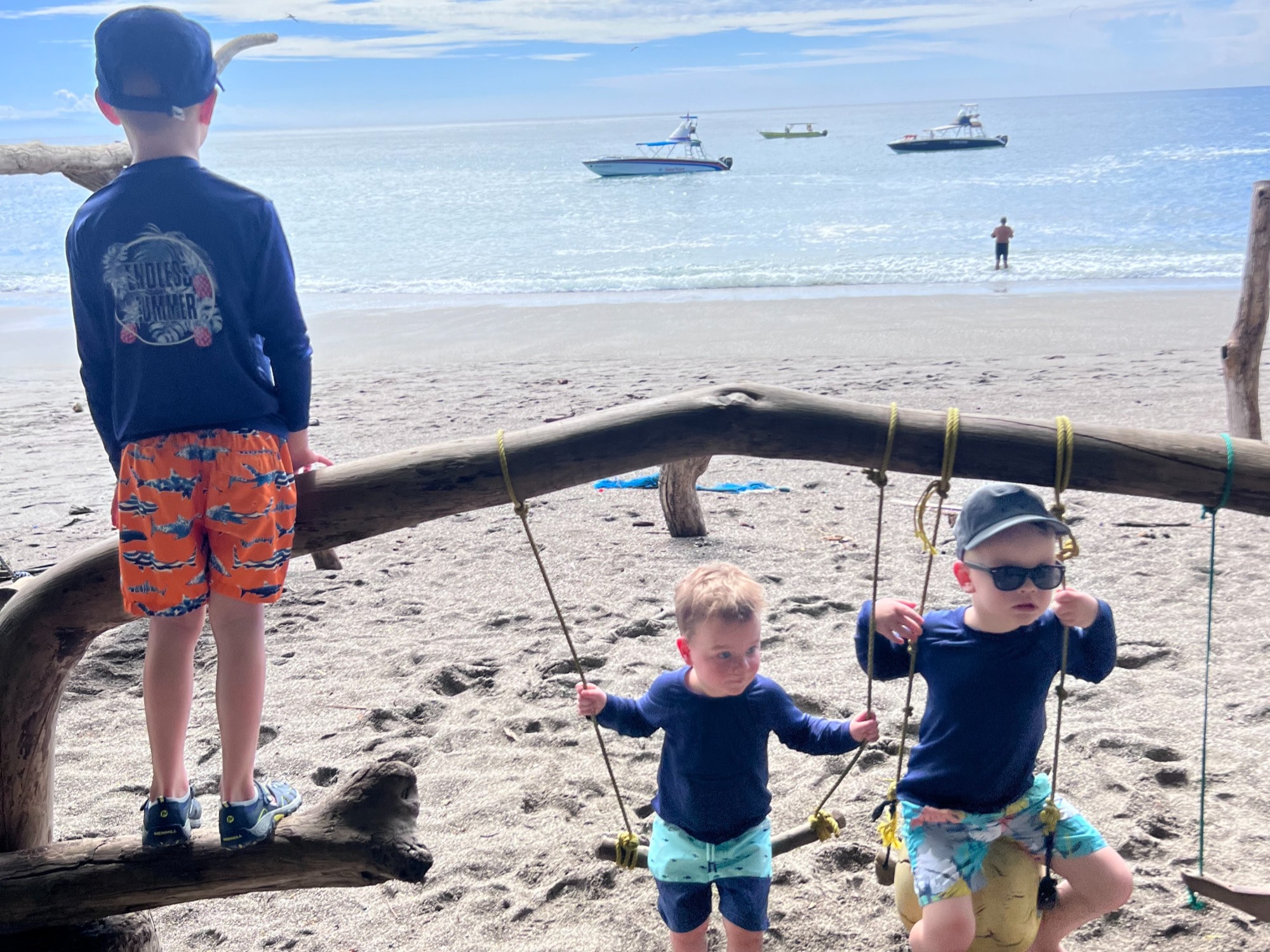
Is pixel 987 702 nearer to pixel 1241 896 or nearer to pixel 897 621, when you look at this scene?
pixel 897 621

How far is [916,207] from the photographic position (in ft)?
116

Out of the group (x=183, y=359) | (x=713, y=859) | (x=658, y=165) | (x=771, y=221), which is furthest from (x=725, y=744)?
(x=658, y=165)

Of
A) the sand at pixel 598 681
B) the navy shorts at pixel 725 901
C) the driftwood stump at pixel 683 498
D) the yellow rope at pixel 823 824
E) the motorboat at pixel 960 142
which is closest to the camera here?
the navy shorts at pixel 725 901

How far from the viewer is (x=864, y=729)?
2410 millimetres

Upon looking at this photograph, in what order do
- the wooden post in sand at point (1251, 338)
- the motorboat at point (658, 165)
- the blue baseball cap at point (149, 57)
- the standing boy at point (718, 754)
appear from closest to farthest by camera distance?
the blue baseball cap at point (149, 57) < the standing boy at point (718, 754) < the wooden post in sand at point (1251, 338) < the motorboat at point (658, 165)

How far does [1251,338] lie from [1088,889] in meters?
5.49

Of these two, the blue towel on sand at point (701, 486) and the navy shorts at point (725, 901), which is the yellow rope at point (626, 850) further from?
the blue towel on sand at point (701, 486)

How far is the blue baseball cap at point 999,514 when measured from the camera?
2.30 metres

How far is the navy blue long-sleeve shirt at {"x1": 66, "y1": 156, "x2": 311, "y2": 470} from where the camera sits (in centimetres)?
215

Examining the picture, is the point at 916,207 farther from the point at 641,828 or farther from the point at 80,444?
the point at 641,828

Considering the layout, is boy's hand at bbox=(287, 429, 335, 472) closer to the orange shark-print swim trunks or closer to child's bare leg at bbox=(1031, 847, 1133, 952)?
the orange shark-print swim trunks

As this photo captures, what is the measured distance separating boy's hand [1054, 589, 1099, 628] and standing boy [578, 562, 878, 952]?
0.48 metres

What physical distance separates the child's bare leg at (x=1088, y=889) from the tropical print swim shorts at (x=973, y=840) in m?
0.02

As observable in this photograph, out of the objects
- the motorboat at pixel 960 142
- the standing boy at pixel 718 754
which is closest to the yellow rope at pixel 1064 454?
the standing boy at pixel 718 754
